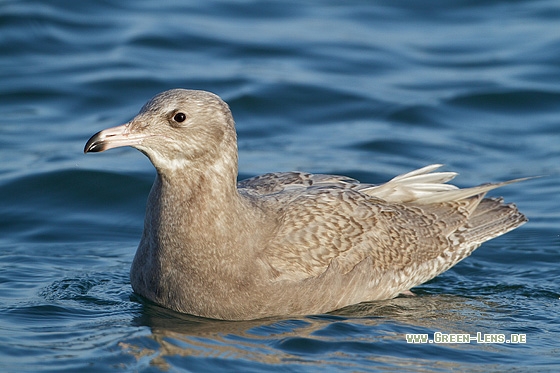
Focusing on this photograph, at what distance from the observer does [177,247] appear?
784cm

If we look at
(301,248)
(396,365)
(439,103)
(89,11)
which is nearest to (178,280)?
(301,248)

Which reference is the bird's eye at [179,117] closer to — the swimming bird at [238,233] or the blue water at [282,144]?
the swimming bird at [238,233]

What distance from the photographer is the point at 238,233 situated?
308 inches

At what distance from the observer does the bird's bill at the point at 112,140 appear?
24.1 ft

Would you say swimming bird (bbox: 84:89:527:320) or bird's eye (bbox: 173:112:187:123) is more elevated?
bird's eye (bbox: 173:112:187:123)

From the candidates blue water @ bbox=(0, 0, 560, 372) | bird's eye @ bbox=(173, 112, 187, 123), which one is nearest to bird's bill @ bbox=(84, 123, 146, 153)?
bird's eye @ bbox=(173, 112, 187, 123)

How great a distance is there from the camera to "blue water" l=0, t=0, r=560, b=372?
7566mm

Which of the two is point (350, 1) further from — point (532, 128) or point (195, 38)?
point (532, 128)

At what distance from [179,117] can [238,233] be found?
0.96m

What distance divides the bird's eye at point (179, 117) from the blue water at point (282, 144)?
146 cm

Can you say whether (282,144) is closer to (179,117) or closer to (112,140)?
(179,117)

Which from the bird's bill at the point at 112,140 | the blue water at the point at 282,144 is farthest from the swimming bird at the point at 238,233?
the blue water at the point at 282,144

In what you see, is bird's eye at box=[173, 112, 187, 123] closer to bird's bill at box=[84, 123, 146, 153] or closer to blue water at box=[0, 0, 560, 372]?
bird's bill at box=[84, 123, 146, 153]

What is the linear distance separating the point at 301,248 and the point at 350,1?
11277 mm
